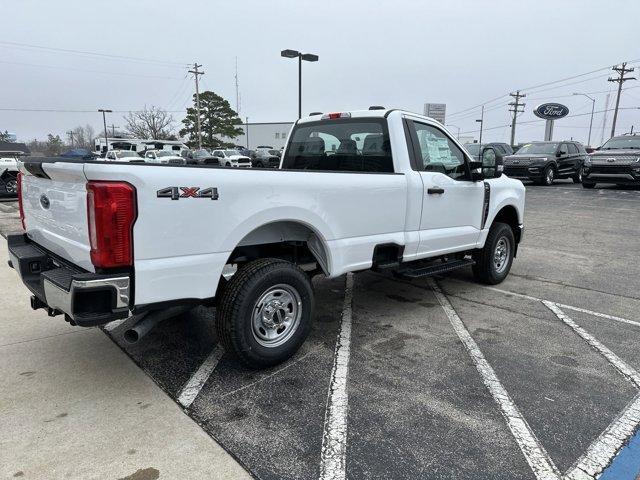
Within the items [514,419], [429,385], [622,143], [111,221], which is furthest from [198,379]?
[622,143]

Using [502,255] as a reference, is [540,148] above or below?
above

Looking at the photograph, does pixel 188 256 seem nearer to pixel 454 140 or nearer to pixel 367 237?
pixel 367 237

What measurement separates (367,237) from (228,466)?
2148mm

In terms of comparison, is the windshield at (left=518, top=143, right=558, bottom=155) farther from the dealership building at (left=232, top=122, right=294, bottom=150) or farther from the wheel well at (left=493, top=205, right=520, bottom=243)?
the dealership building at (left=232, top=122, right=294, bottom=150)

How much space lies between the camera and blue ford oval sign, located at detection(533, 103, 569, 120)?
166 feet

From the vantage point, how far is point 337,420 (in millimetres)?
2955

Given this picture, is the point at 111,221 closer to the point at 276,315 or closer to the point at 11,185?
the point at 276,315

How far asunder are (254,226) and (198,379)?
1.22 metres

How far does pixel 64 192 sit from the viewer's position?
9.86ft

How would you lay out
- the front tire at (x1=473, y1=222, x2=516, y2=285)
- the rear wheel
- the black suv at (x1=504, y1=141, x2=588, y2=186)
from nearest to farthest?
the front tire at (x1=473, y1=222, x2=516, y2=285) < the black suv at (x1=504, y1=141, x2=588, y2=186) < the rear wheel

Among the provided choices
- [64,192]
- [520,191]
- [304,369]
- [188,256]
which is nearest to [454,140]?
[520,191]

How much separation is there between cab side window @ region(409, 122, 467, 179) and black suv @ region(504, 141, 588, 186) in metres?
15.7

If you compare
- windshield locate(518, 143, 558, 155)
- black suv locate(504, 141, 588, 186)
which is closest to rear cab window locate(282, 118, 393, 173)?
black suv locate(504, 141, 588, 186)

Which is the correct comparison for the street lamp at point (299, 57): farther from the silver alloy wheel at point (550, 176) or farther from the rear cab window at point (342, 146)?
the rear cab window at point (342, 146)
